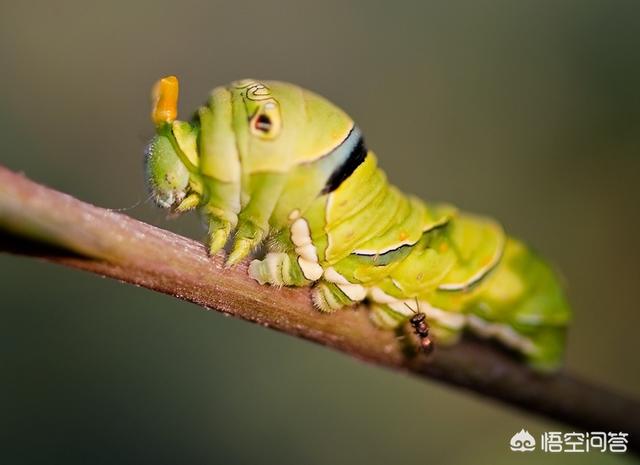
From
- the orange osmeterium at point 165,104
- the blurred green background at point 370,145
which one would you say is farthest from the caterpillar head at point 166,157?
the blurred green background at point 370,145

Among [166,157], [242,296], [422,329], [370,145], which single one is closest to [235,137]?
[166,157]

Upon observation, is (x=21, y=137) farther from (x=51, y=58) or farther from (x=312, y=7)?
(x=312, y=7)

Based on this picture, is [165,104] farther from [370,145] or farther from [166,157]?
[370,145]

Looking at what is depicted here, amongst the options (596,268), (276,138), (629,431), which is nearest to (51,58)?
(596,268)

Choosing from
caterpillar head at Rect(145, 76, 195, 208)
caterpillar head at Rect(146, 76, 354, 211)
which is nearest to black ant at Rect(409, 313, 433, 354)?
caterpillar head at Rect(146, 76, 354, 211)

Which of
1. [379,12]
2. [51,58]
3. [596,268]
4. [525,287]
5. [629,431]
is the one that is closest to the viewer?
[629,431]

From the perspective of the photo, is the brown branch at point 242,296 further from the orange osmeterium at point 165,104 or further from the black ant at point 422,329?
the orange osmeterium at point 165,104

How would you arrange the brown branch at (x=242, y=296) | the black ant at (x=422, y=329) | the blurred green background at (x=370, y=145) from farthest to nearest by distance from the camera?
the blurred green background at (x=370, y=145) < the black ant at (x=422, y=329) < the brown branch at (x=242, y=296)
